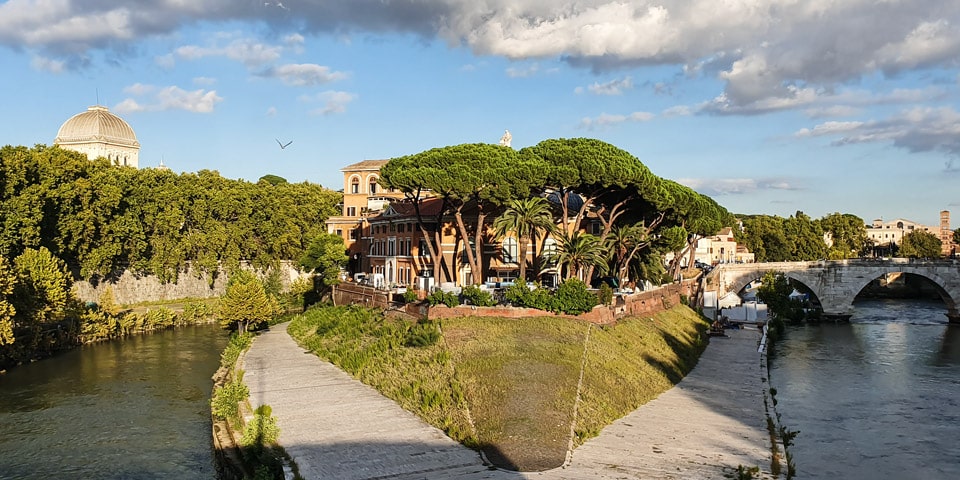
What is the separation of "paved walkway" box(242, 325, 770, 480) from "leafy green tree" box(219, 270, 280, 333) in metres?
12.8

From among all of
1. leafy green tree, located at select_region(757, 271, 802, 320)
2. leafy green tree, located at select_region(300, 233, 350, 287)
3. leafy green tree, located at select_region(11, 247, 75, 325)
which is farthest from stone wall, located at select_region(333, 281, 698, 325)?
leafy green tree, located at select_region(11, 247, 75, 325)

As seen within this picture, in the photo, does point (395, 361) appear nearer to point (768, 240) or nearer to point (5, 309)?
point (5, 309)

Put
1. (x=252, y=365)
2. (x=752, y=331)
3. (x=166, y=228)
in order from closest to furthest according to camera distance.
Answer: (x=252, y=365)
(x=752, y=331)
(x=166, y=228)

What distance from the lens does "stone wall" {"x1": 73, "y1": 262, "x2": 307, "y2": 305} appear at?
6694 cm

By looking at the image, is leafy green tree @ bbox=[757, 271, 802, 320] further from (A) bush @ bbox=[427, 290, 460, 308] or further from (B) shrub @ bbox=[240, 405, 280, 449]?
(B) shrub @ bbox=[240, 405, 280, 449]

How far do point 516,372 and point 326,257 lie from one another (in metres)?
39.6

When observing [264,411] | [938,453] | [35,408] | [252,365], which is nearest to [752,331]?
[938,453]

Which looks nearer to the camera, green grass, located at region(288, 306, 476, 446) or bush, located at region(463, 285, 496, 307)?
green grass, located at region(288, 306, 476, 446)

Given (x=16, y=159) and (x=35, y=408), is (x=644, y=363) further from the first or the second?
(x=16, y=159)

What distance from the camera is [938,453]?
29562 mm

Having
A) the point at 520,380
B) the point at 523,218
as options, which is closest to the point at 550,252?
the point at 523,218

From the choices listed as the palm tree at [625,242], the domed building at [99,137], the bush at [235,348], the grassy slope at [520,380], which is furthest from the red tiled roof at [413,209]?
the domed building at [99,137]

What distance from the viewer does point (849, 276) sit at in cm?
8050

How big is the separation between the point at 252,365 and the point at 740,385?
2567 cm
